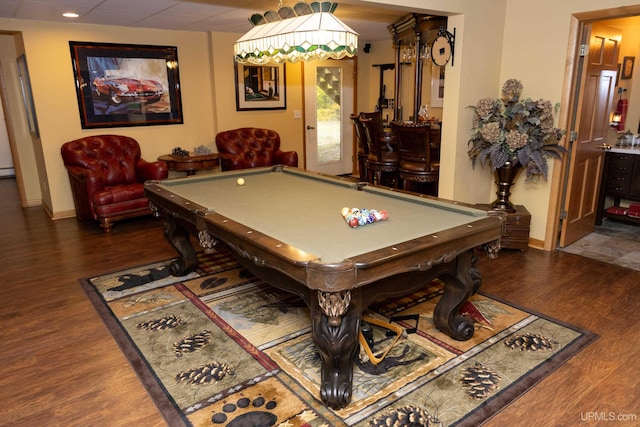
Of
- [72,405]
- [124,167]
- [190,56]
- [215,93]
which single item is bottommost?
[72,405]

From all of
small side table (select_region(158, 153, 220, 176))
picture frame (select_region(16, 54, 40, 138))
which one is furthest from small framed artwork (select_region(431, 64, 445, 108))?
picture frame (select_region(16, 54, 40, 138))

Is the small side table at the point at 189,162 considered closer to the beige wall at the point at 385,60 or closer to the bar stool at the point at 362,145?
the beige wall at the point at 385,60

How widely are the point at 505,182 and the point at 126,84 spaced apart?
15.8 feet

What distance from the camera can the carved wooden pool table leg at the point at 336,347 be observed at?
7.00 ft

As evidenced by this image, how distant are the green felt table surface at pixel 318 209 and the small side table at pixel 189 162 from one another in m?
1.83

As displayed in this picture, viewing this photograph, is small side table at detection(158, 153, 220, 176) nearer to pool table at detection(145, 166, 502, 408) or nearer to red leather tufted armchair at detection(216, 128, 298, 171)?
red leather tufted armchair at detection(216, 128, 298, 171)

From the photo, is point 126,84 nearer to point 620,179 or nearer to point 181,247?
point 181,247

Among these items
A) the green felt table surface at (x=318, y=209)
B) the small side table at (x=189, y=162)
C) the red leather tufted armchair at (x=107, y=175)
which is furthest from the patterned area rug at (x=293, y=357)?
the small side table at (x=189, y=162)

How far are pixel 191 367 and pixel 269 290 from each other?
1.09 metres

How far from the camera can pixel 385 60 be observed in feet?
24.7

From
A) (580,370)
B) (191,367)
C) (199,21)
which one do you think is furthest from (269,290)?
(199,21)

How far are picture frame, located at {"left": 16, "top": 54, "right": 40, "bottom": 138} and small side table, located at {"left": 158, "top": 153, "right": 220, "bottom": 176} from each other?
1.57m

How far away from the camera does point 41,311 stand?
3271 millimetres

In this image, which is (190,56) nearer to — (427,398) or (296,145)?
(296,145)
